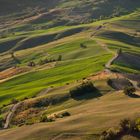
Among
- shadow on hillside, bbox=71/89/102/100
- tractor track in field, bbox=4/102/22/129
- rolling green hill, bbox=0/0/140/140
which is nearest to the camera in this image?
rolling green hill, bbox=0/0/140/140

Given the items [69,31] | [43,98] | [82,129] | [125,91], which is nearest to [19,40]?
[69,31]

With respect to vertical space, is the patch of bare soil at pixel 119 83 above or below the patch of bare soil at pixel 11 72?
above

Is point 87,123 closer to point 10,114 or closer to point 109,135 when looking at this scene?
point 109,135

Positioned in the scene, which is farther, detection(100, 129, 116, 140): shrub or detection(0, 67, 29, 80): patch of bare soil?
detection(0, 67, 29, 80): patch of bare soil

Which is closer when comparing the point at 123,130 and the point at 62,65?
the point at 123,130

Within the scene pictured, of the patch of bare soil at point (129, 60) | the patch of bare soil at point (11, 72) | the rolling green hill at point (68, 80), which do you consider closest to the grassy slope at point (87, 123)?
the rolling green hill at point (68, 80)

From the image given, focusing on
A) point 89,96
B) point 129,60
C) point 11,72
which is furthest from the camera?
point 11,72

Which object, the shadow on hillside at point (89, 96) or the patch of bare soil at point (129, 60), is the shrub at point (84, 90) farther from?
→ the patch of bare soil at point (129, 60)

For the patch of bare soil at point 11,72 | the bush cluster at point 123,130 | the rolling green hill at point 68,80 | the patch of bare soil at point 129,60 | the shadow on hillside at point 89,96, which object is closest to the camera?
the bush cluster at point 123,130

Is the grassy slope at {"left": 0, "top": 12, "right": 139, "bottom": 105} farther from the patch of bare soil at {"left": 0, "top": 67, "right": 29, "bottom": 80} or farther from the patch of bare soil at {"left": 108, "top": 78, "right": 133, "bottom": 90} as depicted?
the patch of bare soil at {"left": 108, "top": 78, "right": 133, "bottom": 90}

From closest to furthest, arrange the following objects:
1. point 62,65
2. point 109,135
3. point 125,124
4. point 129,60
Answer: point 109,135 → point 125,124 → point 129,60 → point 62,65

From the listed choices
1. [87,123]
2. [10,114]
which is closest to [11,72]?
[10,114]

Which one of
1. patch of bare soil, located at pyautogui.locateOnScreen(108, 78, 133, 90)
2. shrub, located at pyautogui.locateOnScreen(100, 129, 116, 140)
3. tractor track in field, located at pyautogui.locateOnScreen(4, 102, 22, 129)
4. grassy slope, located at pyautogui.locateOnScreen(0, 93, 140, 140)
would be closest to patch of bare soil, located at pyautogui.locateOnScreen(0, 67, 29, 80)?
tractor track in field, located at pyautogui.locateOnScreen(4, 102, 22, 129)

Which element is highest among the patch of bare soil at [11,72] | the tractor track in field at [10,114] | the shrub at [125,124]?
the shrub at [125,124]
